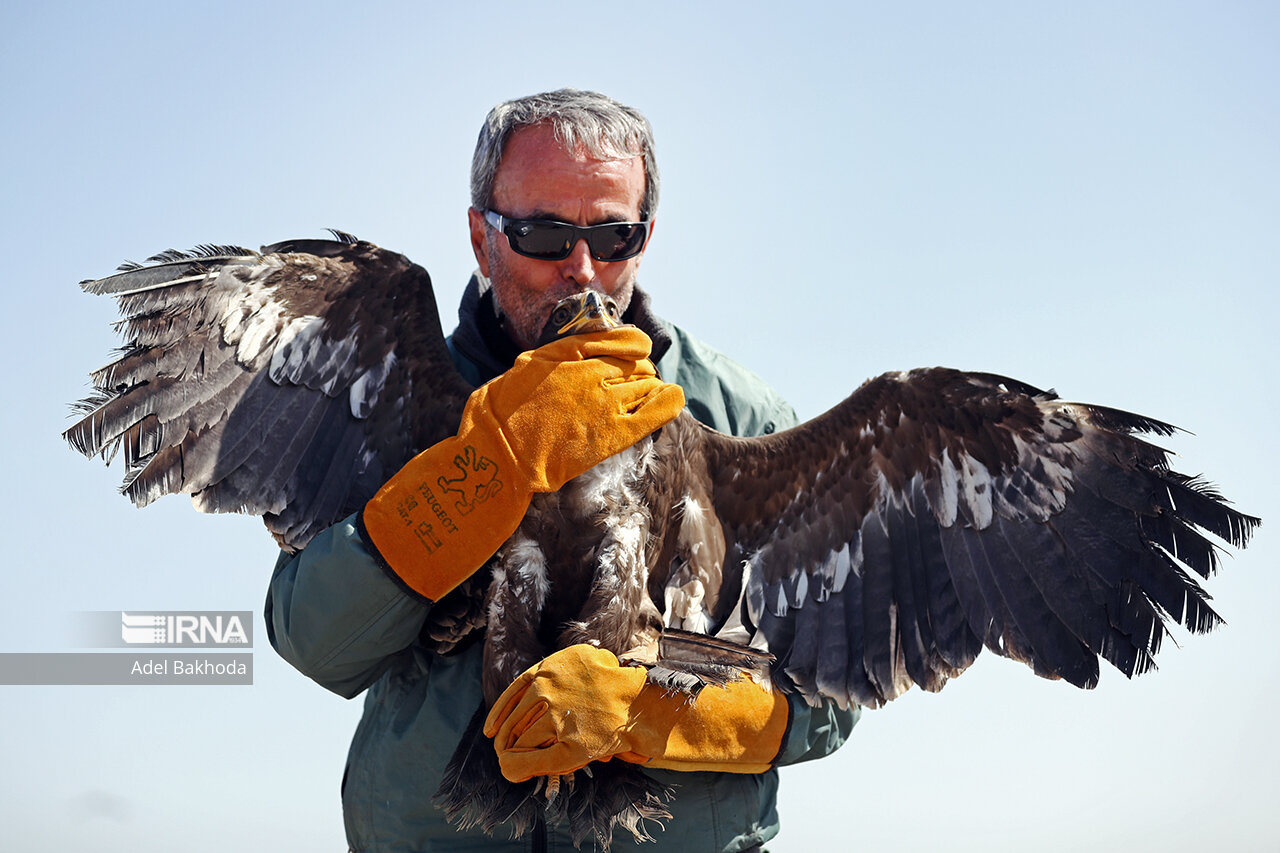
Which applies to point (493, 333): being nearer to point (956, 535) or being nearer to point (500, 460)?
point (500, 460)

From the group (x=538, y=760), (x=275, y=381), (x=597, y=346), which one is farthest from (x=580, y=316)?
(x=538, y=760)

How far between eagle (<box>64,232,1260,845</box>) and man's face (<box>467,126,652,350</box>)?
152 mm

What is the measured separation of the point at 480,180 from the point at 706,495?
1446 millimetres

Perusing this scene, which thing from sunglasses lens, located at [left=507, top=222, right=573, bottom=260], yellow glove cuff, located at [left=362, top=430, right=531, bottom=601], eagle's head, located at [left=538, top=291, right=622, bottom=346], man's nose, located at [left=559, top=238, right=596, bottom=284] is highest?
sunglasses lens, located at [left=507, top=222, right=573, bottom=260]

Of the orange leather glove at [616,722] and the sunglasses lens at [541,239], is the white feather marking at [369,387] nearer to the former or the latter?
the sunglasses lens at [541,239]

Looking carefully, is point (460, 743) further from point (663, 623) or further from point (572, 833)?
point (663, 623)

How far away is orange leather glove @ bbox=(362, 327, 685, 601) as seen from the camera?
10.7ft

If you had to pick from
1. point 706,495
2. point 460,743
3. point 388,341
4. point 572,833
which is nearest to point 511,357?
point 388,341

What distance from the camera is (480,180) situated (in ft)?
12.6

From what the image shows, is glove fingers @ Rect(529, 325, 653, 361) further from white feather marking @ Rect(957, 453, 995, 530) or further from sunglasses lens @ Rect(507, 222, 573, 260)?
white feather marking @ Rect(957, 453, 995, 530)

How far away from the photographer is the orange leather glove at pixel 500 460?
10.7 ft

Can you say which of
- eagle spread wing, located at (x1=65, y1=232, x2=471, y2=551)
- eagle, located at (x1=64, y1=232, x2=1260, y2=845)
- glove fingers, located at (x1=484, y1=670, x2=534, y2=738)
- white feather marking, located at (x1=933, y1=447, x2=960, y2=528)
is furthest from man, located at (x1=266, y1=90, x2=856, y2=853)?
white feather marking, located at (x1=933, y1=447, x2=960, y2=528)

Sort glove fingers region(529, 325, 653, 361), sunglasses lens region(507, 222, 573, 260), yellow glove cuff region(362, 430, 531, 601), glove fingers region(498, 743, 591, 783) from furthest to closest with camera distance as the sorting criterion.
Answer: sunglasses lens region(507, 222, 573, 260) < glove fingers region(529, 325, 653, 361) < yellow glove cuff region(362, 430, 531, 601) < glove fingers region(498, 743, 591, 783)

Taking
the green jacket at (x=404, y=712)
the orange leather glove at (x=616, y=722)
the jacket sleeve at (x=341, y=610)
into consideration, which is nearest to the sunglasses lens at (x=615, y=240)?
the green jacket at (x=404, y=712)
